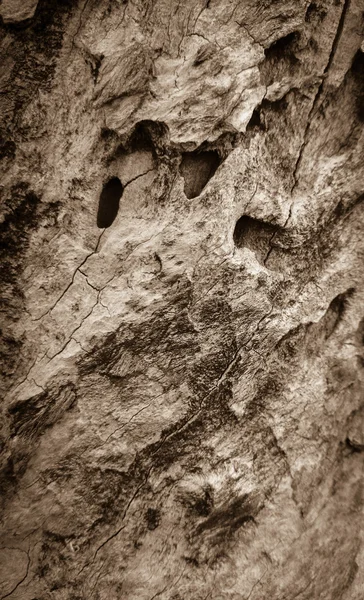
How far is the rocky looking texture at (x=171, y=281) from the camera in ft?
3.56

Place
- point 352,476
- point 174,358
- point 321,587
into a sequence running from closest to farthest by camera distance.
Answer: point 174,358
point 321,587
point 352,476

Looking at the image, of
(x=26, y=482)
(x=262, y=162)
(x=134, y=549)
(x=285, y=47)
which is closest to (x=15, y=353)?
(x=26, y=482)

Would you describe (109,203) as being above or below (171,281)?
above

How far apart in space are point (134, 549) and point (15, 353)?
2.60ft

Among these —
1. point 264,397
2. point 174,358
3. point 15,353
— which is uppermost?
point 15,353

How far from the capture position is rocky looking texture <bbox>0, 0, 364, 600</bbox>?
108cm

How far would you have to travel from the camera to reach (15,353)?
1.11 meters

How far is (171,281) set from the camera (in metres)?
1.16

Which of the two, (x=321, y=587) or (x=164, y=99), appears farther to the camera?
(x=321, y=587)

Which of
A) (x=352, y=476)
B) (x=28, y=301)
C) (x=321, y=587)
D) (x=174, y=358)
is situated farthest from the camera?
(x=352, y=476)

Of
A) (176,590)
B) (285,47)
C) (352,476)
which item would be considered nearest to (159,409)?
(176,590)

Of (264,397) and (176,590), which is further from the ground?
(264,397)

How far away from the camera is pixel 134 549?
120 centimetres

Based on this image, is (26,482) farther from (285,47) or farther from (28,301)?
(285,47)
